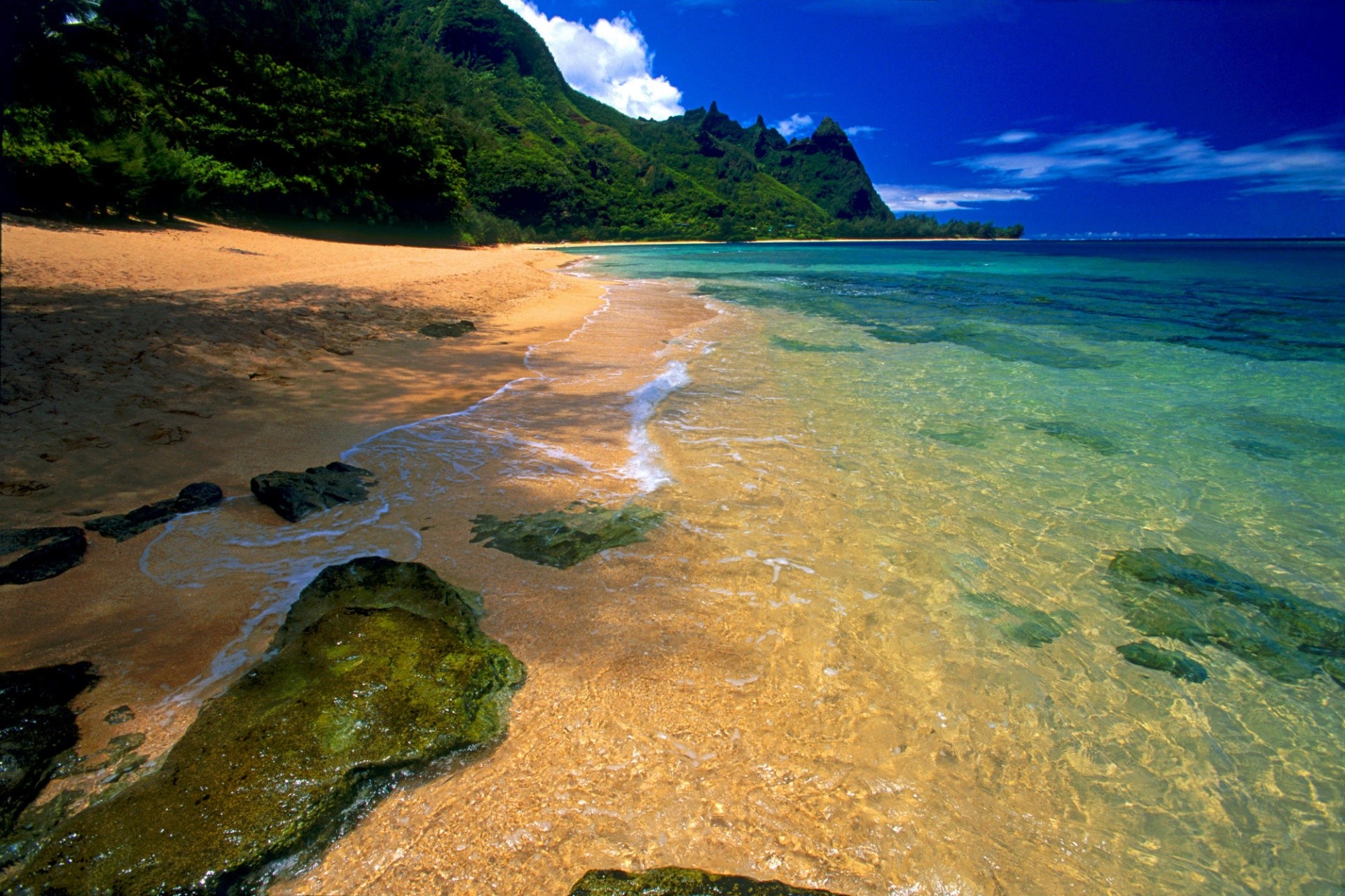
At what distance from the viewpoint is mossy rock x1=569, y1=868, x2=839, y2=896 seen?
1.59 metres

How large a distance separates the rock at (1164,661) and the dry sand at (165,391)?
4188mm

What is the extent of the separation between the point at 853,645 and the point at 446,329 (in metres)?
8.40

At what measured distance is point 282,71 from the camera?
83.5 feet

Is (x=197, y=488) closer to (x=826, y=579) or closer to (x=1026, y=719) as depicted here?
(x=826, y=579)

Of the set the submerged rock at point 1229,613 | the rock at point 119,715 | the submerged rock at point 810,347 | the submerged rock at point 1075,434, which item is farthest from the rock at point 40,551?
the submerged rock at point 810,347

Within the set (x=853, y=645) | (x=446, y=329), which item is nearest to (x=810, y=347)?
(x=446, y=329)

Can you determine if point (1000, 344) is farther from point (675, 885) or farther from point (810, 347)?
point (675, 885)

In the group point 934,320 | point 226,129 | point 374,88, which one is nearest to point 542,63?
point 374,88

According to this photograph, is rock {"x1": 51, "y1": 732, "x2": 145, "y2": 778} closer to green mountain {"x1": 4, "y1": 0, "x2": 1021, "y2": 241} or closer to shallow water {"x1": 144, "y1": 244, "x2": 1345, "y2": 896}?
shallow water {"x1": 144, "y1": 244, "x2": 1345, "y2": 896}

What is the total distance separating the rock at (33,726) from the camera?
1658 mm

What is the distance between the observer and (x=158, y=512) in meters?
3.36

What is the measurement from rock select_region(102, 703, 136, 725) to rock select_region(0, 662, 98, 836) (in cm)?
8

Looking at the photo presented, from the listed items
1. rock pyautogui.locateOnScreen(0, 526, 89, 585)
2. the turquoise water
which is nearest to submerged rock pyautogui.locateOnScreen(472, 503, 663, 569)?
the turquoise water

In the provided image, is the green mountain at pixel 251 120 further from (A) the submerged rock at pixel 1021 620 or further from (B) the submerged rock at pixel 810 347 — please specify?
(A) the submerged rock at pixel 1021 620
